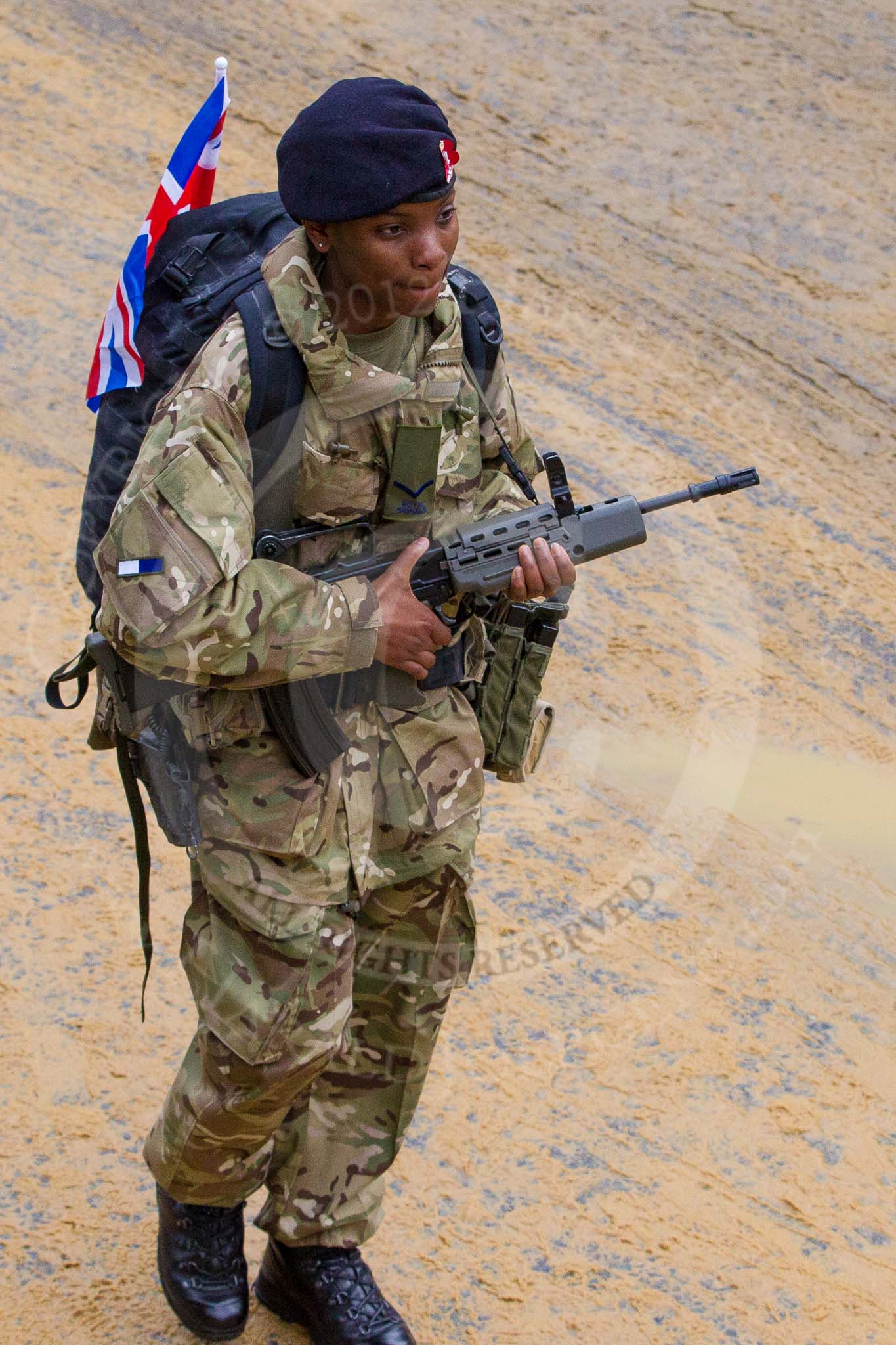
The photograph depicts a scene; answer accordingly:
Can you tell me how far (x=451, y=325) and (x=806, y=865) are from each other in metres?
2.74

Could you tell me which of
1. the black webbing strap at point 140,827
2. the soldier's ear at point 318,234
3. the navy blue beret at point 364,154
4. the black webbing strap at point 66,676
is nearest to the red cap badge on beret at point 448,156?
the navy blue beret at point 364,154

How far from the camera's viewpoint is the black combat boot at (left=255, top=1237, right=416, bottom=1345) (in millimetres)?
2998

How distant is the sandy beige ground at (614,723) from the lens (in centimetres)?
342

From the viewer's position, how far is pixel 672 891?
4605 millimetres

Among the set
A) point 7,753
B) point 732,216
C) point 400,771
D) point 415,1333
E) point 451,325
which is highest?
point 451,325

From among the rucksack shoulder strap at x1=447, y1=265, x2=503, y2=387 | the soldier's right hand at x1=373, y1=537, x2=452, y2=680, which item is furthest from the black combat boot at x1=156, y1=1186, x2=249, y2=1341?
the rucksack shoulder strap at x1=447, y1=265, x2=503, y2=387

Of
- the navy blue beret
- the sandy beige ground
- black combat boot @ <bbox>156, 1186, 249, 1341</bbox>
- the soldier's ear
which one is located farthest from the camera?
the sandy beige ground

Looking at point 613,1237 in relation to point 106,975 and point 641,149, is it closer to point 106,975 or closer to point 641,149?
point 106,975

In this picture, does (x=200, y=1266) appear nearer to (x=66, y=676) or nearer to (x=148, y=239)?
(x=66, y=676)

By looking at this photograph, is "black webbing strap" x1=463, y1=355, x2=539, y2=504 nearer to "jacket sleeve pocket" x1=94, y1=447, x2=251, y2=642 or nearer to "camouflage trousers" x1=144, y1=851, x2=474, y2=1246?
"jacket sleeve pocket" x1=94, y1=447, x2=251, y2=642

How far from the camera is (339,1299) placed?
9.87ft

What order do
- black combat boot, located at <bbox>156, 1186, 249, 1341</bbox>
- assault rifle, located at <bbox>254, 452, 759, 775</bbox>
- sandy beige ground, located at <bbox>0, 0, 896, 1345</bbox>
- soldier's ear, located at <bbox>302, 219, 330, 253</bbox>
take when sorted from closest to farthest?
soldier's ear, located at <bbox>302, 219, 330, 253</bbox>
assault rifle, located at <bbox>254, 452, 759, 775</bbox>
black combat boot, located at <bbox>156, 1186, 249, 1341</bbox>
sandy beige ground, located at <bbox>0, 0, 896, 1345</bbox>

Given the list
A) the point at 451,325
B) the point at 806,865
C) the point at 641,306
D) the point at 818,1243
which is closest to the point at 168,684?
the point at 451,325

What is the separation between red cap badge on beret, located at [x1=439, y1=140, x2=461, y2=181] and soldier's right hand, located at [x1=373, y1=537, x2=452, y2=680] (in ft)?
2.16
